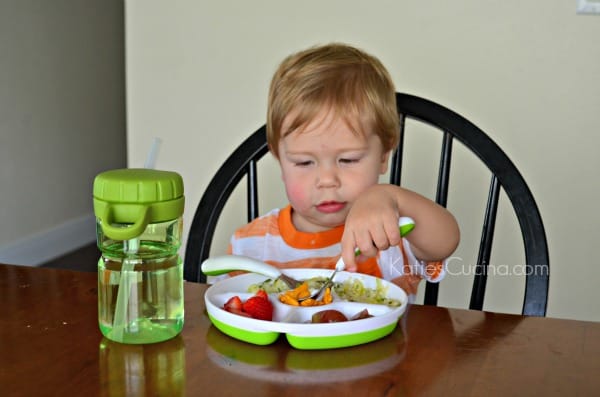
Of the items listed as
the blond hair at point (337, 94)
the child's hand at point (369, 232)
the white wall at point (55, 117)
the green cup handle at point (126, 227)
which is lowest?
the white wall at point (55, 117)

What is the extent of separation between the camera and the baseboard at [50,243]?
3.06 metres

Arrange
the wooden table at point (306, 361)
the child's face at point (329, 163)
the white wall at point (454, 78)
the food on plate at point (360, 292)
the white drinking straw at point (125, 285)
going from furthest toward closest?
the white wall at point (454, 78) < the child's face at point (329, 163) < the food on plate at point (360, 292) < the white drinking straw at point (125, 285) < the wooden table at point (306, 361)

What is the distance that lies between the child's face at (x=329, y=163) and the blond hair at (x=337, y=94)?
0.01 m

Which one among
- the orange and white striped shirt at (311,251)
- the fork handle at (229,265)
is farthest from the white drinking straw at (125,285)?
the orange and white striped shirt at (311,251)

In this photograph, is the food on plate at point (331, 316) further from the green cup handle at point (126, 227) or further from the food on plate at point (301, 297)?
the green cup handle at point (126, 227)

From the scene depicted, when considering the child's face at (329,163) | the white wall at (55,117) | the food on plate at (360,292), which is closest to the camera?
the food on plate at (360,292)

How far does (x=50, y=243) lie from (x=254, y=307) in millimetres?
2712

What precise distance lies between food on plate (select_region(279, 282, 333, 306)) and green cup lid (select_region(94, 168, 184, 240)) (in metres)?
0.19

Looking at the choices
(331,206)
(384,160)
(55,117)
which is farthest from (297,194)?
(55,117)

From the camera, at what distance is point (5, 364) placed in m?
0.72

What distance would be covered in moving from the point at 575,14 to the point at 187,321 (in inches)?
55.9

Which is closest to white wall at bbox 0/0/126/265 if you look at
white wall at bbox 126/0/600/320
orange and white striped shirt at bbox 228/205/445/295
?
white wall at bbox 126/0/600/320

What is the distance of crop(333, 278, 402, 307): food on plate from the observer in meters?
0.91

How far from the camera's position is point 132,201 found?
2.41 ft
